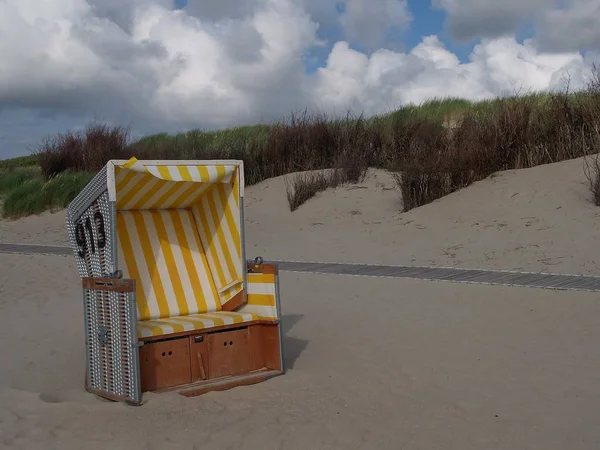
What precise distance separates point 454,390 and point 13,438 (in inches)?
128

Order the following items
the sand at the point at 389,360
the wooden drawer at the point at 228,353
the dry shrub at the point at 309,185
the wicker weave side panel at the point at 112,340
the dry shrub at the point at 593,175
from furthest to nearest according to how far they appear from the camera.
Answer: the dry shrub at the point at 309,185
the dry shrub at the point at 593,175
the wooden drawer at the point at 228,353
the wicker weave side panel at the point at 112,340
the sand at the point at 389,360

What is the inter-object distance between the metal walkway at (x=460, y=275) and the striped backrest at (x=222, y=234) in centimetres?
387

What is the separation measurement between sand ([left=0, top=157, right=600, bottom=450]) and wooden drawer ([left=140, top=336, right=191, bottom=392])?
0.25m

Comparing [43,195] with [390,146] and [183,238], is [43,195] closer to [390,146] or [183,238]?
[390,146]

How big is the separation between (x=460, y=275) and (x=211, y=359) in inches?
198

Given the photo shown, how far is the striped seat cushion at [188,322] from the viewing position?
228 inches

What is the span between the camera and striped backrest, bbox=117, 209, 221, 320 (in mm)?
6621

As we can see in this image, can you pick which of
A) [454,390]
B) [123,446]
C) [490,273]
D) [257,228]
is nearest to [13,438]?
[123,446]

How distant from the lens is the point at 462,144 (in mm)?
15398

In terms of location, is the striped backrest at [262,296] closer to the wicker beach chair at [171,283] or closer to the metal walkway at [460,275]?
the wicker beach chair at [171,283]

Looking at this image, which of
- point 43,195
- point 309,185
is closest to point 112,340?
point 309,185

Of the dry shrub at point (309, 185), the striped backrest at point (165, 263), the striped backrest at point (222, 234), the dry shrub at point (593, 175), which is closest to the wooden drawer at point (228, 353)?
the striped backrest at point (222, 234)

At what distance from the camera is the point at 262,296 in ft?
21.3

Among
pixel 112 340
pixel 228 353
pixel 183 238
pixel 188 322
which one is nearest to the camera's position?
pixel 112 340
